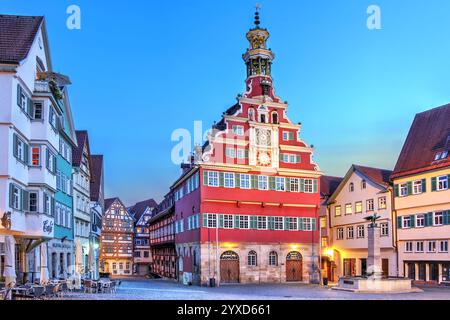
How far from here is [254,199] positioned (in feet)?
140

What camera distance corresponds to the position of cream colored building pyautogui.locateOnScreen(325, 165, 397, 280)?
43.0 metres

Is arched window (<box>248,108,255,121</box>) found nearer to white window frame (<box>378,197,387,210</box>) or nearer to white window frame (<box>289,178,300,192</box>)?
white window frame (<box>289,178,300,192</box>)

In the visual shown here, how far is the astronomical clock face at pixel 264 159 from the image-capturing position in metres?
43.2

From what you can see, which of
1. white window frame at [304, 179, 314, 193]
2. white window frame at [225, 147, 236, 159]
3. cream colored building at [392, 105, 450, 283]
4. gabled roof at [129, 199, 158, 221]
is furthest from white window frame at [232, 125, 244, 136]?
gabled roof at [129, 199, 158, 221]

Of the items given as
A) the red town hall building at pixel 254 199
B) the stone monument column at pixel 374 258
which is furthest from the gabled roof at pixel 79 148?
the stone monument column at pixel 374 258

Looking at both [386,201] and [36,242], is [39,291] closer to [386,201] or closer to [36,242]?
[36,242]

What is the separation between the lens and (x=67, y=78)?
2906 centimetres

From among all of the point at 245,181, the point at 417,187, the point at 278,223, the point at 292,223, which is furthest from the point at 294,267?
the point at 417,187

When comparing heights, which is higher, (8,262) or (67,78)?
(67,78)

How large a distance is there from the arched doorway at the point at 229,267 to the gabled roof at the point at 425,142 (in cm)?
1445

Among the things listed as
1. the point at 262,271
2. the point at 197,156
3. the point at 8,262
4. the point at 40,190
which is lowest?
the point at 262,271
